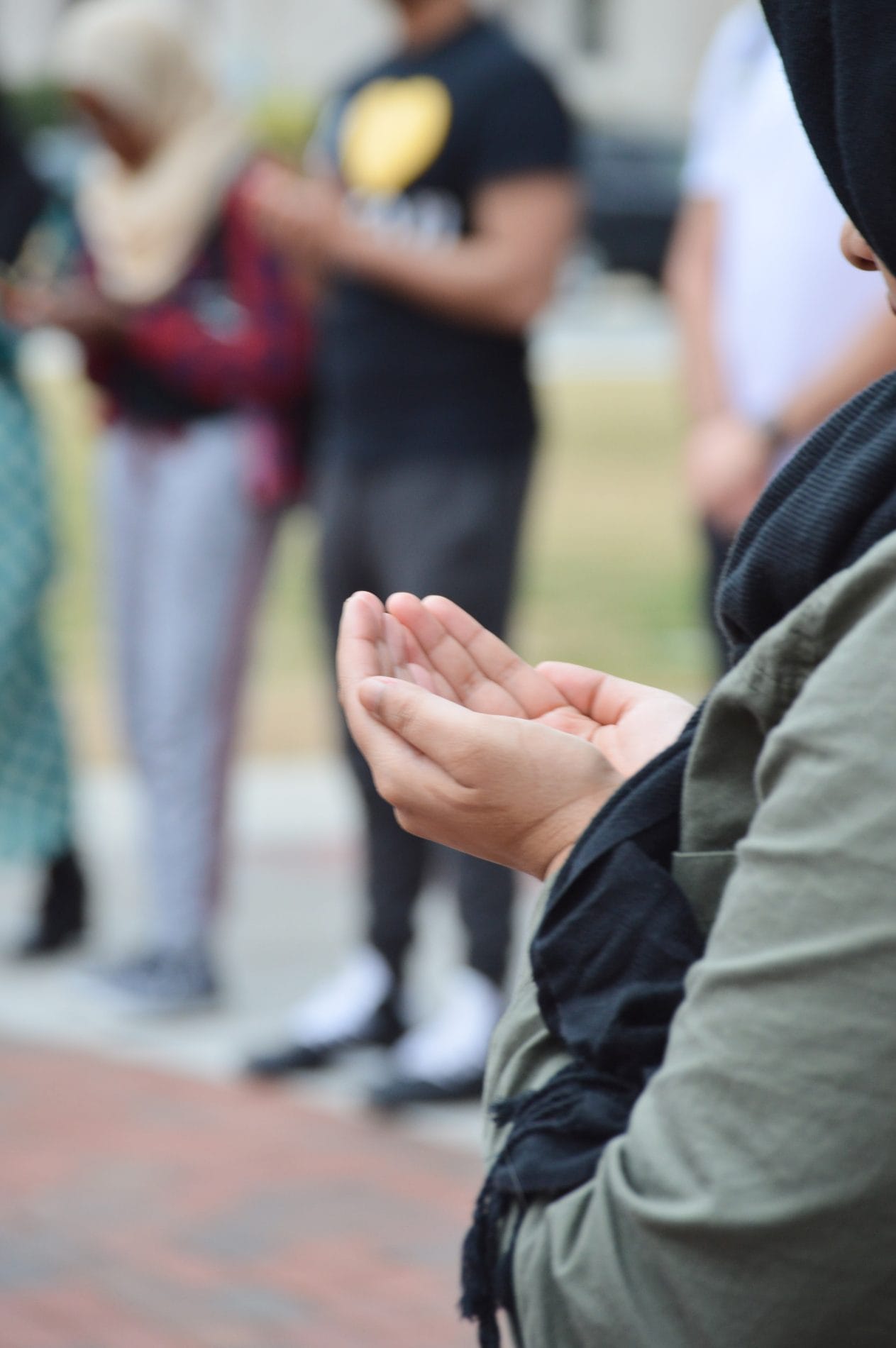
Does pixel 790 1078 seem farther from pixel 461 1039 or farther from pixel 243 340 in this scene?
pixel 243 340

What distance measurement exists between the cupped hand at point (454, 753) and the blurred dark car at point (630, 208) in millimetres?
19791

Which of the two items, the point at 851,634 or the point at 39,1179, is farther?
the point at 39,1179

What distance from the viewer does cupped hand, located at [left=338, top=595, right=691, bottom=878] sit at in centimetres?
127

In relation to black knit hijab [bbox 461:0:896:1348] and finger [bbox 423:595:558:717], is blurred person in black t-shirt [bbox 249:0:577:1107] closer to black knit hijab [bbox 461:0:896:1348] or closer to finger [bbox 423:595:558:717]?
finger [bbox 423:595:558:717]

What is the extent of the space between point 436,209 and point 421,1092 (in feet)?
5.64

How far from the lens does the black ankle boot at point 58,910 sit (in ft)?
16.4

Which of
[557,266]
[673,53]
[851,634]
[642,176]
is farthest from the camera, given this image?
[673,53]

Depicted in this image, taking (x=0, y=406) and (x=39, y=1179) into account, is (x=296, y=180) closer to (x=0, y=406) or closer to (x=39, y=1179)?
(x=0, y=406)

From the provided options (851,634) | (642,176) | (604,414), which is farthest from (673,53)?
(851,634)

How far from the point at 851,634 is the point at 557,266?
2977 millimetres

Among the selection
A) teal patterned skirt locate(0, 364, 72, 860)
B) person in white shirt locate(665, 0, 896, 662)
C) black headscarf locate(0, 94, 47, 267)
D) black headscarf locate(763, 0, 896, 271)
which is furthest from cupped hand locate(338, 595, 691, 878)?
black headscarf locate(0, 94, 47, 267)

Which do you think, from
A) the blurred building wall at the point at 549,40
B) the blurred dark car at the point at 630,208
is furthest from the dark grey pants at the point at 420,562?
the blurred building wall at the point at 549,40

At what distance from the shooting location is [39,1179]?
3.64 meters

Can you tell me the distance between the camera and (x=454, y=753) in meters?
1.26
